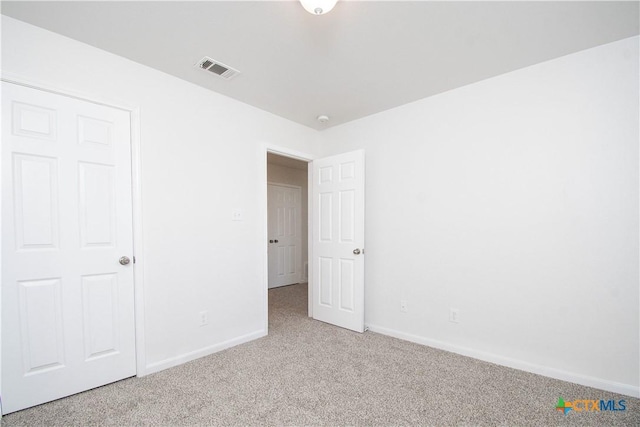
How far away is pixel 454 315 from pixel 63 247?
3.15 m

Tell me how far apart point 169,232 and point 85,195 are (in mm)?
611

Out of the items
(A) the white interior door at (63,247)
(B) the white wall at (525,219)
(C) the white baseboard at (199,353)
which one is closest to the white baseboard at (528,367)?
(B) the white wall at (525,219)

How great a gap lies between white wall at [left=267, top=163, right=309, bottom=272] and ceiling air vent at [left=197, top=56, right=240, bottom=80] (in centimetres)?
297

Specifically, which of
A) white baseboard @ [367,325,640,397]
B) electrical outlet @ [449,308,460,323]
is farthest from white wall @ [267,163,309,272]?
electrical outlet @ [449,308,460,323]

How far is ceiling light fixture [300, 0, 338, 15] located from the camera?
1.49 m

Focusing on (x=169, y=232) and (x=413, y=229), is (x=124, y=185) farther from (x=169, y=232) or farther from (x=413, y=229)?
A: (x=413, y=229)

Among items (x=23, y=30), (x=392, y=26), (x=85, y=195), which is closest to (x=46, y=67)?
(x=23, y=30)

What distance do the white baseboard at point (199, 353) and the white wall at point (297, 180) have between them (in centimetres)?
298

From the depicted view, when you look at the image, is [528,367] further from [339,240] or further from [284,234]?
[284,234]

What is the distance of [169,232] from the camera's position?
7.71 ft

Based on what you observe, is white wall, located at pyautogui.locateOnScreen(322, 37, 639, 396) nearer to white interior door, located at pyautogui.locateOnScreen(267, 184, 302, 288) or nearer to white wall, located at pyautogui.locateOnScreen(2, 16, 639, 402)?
white wall, located at pyautogui.locateOnScreen(2, 16, 639, 402)

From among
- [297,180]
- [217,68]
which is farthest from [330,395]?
[297,180]

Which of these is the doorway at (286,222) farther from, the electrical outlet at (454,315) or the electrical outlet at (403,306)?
the electrical outlet at (454,315)

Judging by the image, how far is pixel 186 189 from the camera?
2.46 m
